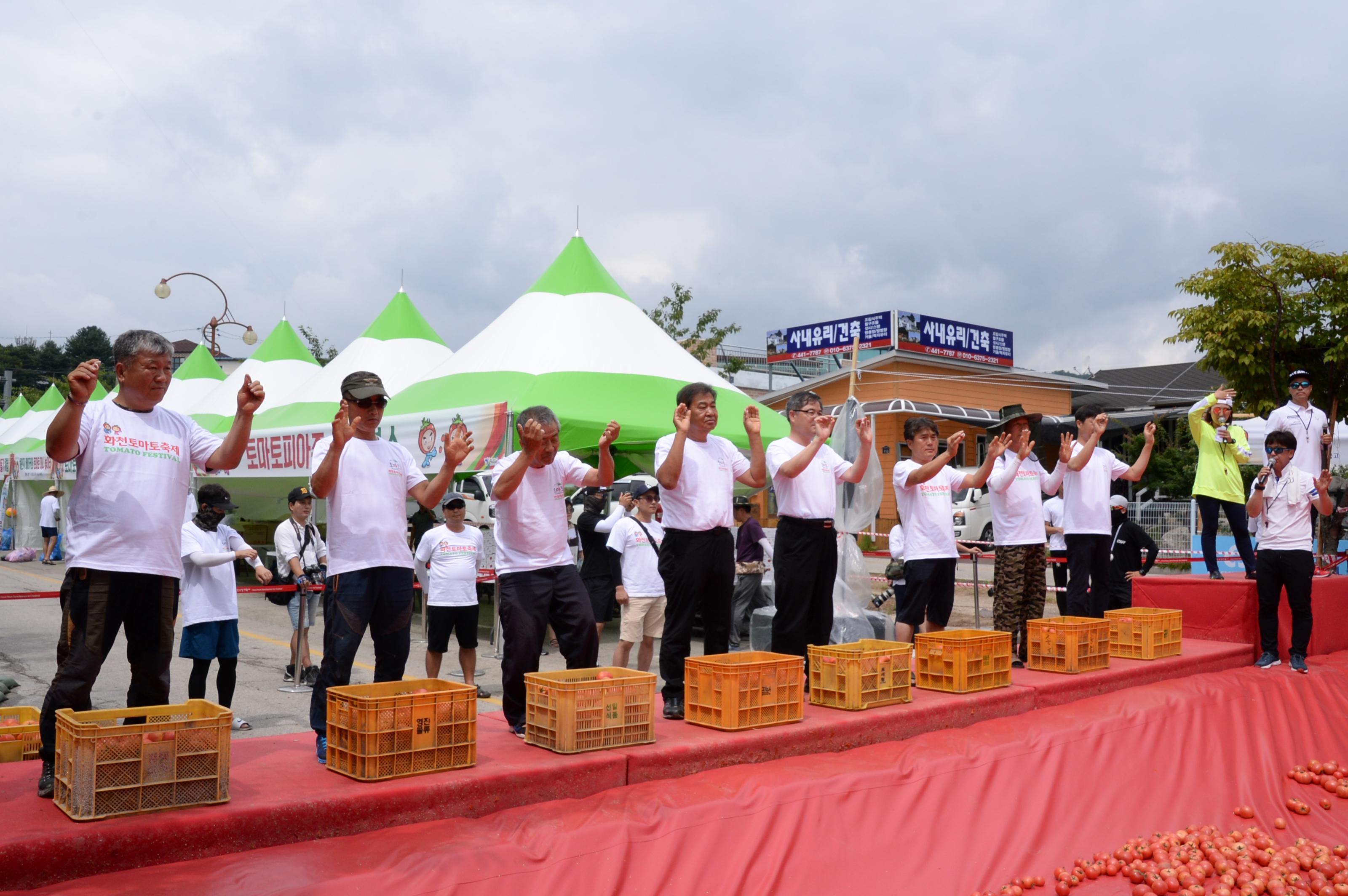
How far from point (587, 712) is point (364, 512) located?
1362 mm

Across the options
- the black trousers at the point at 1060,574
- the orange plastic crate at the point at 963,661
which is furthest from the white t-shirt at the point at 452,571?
the black trousers at the point at 1060,574

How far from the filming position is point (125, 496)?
12.0 ft

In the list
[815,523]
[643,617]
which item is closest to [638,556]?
[643,617]

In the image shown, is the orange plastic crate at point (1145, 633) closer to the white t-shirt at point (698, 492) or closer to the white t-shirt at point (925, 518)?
the white t-shirt at point (925, 518)

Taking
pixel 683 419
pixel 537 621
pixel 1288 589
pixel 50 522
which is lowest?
pixel 537 621

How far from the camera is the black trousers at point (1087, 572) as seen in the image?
24.7 ft

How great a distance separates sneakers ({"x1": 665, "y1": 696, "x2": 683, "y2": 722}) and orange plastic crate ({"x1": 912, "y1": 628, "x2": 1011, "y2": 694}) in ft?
5.84

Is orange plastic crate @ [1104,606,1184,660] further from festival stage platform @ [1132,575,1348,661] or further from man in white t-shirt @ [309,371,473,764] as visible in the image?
man in white t-shirt @ [309,371,473,764]

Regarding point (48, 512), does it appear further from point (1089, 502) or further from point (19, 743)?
point (1089, 502)

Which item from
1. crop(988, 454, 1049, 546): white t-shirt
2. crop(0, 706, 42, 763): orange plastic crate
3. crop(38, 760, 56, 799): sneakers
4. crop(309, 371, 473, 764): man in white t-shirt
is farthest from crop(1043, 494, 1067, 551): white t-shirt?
crop(38, 760, 56, 799): sneakers

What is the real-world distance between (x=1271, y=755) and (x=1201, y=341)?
383 inches

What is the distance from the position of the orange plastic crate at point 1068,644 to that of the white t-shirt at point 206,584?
17.8ft

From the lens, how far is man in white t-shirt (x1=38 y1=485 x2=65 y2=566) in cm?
2161

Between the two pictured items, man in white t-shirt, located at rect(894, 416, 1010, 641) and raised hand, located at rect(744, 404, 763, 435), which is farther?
man in white t-shirt, located at rect(894, 416, 1010, 641)
